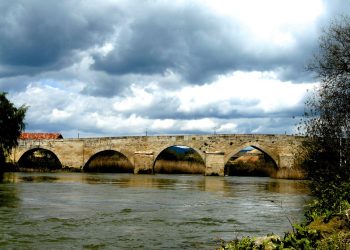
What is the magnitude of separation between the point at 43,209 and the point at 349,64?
11.3 meters

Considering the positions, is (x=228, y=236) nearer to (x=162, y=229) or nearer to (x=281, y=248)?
(x=162, y=229)

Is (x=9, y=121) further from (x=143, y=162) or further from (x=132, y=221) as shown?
(x=132, y=221)

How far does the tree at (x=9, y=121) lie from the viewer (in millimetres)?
34719

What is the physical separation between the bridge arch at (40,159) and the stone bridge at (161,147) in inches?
16.0

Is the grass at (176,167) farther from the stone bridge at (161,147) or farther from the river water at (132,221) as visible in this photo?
the river water at (132,221)

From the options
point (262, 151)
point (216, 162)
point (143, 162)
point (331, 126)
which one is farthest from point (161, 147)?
point (331, 126)

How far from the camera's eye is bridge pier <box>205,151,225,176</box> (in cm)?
3925

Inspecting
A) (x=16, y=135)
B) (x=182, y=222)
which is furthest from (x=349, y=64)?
(x=16, y=135)

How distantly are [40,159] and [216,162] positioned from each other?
2229cm

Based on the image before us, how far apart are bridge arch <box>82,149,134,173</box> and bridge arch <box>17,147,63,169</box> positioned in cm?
292

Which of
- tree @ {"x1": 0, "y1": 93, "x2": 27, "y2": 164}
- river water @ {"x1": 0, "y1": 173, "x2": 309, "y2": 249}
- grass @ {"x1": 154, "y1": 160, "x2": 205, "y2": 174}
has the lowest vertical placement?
river water @ {"x1": 0, "y1": 173, "x2": 309, "y2": 249}

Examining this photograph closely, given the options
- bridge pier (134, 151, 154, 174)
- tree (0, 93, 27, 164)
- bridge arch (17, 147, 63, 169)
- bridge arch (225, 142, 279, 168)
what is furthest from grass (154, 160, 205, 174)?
→ tree (0, 93, 27, 164)

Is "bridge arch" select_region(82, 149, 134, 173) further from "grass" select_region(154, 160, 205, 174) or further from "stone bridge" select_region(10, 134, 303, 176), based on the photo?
"grass" select_region(154, 160, 205, 174)

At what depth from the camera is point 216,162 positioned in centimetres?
3928
